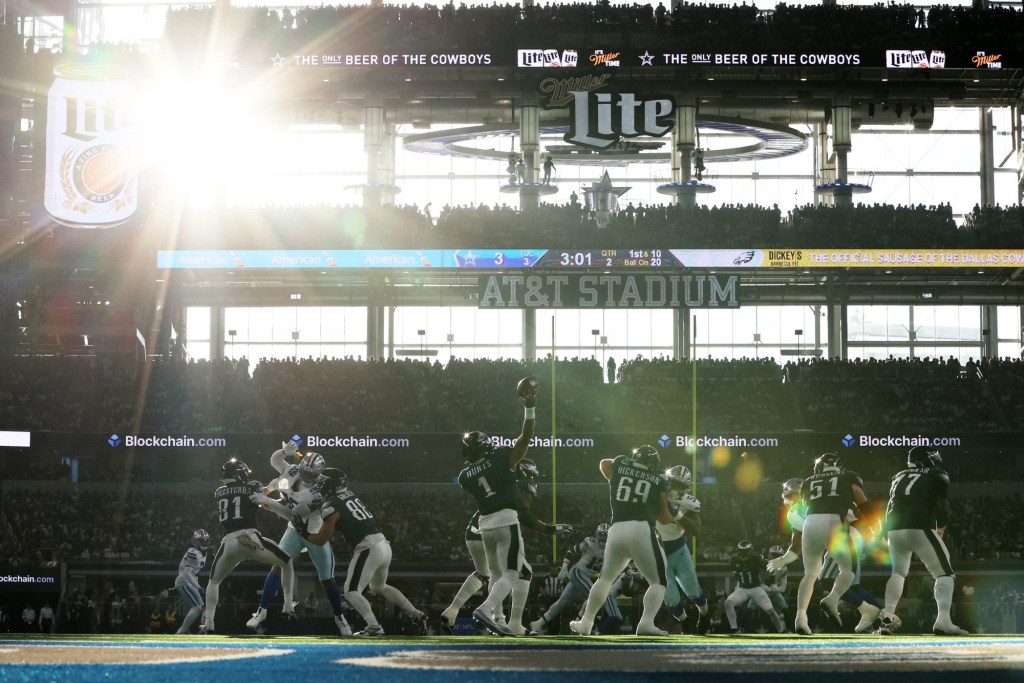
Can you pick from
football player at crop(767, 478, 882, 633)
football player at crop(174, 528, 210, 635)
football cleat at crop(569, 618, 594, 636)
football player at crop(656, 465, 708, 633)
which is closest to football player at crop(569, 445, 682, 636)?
football cleat at crop(569, 618, 594, 636)

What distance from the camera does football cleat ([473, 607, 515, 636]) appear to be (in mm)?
12789

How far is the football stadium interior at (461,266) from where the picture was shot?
106 feet

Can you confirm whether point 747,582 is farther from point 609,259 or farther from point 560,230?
point 560,230

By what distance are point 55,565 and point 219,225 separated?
42.4 ft

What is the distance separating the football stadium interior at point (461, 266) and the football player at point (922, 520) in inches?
492

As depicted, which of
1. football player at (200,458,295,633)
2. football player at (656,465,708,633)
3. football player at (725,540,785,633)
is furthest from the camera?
football player at (725,540,785,633)

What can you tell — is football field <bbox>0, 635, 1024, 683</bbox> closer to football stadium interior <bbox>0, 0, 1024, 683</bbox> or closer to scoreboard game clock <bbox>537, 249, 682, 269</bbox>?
football stadium interior <bbox>0, 0, 1024, 683</bbox>

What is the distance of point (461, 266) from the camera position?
38.2 m

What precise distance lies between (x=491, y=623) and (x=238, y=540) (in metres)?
Result: 3.89

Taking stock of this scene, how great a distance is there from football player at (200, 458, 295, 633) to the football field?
4.35 metres

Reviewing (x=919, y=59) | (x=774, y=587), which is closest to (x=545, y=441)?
(x=774, y=587)

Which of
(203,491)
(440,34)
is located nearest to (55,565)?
(203,491)

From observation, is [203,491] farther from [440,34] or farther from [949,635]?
[949,635]

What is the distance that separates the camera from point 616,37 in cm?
4075
